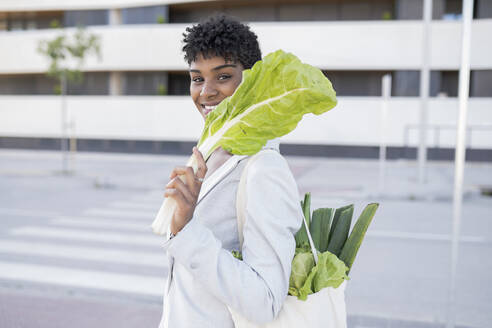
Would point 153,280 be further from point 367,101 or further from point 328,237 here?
point 367,101

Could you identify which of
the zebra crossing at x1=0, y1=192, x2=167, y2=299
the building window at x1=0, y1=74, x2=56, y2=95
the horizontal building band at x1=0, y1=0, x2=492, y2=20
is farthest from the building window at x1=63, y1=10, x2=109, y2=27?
the zebra crossing at x1=0, y1=192, x2=167, y2=299

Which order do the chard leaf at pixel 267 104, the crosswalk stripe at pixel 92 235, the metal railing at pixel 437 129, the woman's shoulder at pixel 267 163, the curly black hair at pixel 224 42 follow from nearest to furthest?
the chard leaf at pixel 267 104
the woman's shoulder at pixel 267 163
the curly black hair at pixel 224 42
the crosswalk stripe at pixel 92 235
the metal railing at pixel 437 129

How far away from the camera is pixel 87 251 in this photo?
6.41 meters

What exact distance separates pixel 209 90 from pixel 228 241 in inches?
18.8

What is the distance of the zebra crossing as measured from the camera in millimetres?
5188

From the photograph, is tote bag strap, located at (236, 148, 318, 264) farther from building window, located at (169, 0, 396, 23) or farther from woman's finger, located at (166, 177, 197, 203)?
building window, located at (169, 0, 396, 23)

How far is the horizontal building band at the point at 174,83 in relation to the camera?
19188 mm

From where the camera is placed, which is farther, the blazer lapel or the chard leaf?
the blazer lapel

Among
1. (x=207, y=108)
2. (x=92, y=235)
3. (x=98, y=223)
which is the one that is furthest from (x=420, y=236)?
(x=207, y=108)

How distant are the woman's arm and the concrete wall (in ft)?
60.6

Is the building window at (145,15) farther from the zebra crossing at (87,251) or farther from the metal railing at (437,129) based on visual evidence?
the zebra crossing at (87,251)

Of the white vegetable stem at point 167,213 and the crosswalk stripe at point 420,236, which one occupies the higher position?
the white vegetable stem at point 167,213

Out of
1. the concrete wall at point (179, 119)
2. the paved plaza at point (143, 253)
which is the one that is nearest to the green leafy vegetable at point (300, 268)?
the paved plaza at point (143, 253)

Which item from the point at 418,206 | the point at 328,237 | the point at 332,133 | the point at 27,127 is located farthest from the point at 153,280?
the point at 27,127
